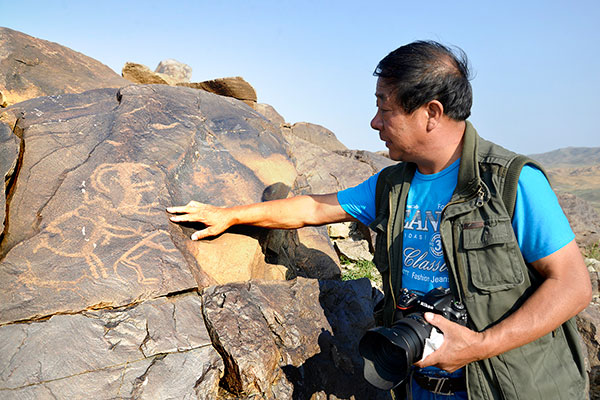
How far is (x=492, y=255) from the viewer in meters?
1.84

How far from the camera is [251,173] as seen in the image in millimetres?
3275

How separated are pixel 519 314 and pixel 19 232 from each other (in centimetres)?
250

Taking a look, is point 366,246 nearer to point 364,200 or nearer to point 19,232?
point 364,200

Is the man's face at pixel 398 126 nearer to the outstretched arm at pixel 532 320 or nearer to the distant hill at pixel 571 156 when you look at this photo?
the outstretched arm at pixel 532 320

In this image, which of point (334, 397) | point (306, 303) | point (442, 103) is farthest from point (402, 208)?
point (334, 397)

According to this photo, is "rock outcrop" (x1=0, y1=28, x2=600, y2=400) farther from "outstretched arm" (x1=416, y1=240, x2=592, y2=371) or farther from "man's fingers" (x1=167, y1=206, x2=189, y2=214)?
"outstretched arm" (x1=416, y1=240, x2=592, y2=371)

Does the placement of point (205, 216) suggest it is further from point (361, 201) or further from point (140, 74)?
point (140, 74)

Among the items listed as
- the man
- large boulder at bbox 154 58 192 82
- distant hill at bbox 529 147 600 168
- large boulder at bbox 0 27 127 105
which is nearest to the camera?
the man

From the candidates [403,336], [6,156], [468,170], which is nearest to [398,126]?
[468,170]

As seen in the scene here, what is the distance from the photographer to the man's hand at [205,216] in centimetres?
269

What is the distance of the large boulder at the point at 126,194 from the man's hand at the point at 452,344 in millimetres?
1404

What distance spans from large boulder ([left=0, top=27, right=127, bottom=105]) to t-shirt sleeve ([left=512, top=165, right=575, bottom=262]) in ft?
13.9

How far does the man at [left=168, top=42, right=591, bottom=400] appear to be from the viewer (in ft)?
5.65

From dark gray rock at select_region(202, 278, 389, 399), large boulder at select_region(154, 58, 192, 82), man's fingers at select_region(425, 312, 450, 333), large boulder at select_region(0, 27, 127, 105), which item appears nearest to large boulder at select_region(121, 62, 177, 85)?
large boulder at select_region(0, 27, 127, 105)
